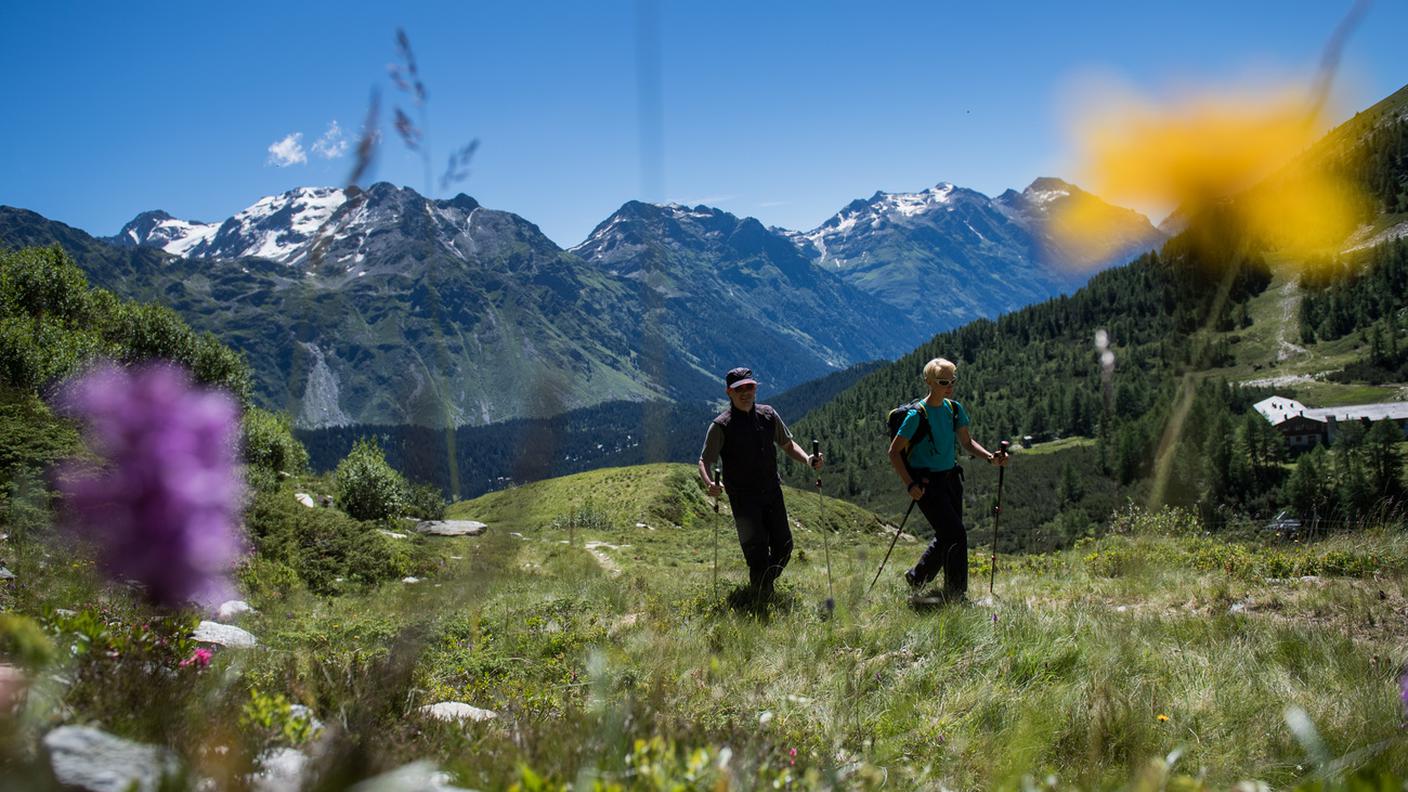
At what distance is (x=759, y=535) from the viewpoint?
8688 millimetres

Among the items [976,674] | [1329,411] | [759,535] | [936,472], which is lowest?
[1329,411]

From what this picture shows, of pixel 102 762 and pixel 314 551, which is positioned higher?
pixel 102 762

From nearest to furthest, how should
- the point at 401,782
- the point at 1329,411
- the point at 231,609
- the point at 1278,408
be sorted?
the point at 401,782 → the point at 231,609 → the point at 1329,411 → the point at 1278,408

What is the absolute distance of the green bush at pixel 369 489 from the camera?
2656cm

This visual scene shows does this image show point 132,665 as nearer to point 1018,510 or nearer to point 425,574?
point 425,574

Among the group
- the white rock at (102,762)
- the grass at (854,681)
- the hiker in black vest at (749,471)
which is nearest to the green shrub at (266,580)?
the grass at (854,681)

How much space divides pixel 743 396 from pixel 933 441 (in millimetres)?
2123

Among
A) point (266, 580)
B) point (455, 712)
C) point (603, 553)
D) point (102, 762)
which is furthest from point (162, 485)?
point (603, 553)

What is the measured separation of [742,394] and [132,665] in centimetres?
611

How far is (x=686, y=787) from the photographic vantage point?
8.25 ft

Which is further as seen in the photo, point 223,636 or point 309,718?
point 223,636

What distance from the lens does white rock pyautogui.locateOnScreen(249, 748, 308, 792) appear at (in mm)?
2342

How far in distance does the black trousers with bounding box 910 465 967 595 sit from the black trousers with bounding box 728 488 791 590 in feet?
4.98

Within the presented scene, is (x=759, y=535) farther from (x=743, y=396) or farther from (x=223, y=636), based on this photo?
(x=223, y=636)
